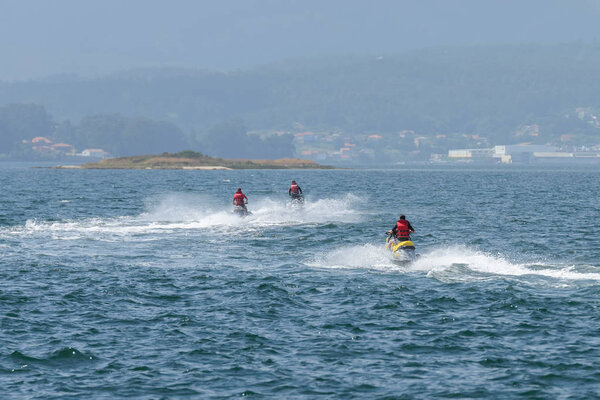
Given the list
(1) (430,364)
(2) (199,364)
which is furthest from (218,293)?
(1) (430,364)

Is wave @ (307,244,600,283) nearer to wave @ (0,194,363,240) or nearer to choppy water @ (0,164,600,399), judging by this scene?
choppy water @ (0,164,600,399)

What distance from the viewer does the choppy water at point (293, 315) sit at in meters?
23.0

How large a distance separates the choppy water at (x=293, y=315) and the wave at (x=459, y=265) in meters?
0.13

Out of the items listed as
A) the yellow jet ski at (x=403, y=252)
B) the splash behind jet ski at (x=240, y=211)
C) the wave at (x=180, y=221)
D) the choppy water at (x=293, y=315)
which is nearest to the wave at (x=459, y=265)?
the choppy water at (x=293, y=315)

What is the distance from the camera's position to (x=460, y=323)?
95.2 ft

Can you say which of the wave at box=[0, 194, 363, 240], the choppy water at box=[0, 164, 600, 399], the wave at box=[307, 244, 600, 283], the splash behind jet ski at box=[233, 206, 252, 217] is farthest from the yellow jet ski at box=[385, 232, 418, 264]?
the splash behind jet ski at box=[233, 206, 252, 217]

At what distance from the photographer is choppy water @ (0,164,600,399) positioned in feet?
75.5

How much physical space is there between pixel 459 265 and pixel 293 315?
1249 centimetres

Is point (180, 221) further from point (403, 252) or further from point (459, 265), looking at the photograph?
point (459, 265)

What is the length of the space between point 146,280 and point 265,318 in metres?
8.96

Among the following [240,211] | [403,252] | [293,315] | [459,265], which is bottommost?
[293,315]

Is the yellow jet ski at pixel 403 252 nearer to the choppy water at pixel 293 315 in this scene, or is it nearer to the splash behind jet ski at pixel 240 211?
the choppy water at pixel 293 315

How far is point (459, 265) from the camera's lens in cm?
4028

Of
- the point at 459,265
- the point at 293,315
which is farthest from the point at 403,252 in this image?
the point at 293,315
